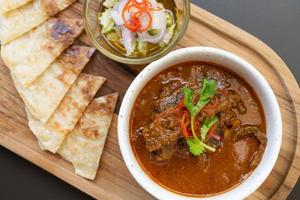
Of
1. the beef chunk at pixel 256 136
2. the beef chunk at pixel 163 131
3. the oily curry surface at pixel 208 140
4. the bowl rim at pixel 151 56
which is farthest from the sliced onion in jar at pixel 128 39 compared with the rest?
the beef chunk at pixel 256 136

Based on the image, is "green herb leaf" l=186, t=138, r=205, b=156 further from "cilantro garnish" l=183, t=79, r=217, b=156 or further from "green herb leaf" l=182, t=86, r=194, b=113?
"green herb leaf" l=182, t=86, r=194, b=113

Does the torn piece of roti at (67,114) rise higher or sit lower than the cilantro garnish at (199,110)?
lower

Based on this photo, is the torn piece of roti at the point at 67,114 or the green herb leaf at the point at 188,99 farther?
the torn piece of roti at the point at 67,114

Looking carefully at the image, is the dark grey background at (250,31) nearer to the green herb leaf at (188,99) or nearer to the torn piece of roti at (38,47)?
the torn piece of roti at (38,47)

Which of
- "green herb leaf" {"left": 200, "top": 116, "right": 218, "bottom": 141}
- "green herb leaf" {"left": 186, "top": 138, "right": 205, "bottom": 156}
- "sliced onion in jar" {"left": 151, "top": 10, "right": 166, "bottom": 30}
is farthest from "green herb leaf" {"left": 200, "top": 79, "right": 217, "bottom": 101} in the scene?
"sliced onion in jar" {"left": 151, "top": 10, "right": 166, "bottom": 30}

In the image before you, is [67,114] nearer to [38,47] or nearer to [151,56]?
[38,47]

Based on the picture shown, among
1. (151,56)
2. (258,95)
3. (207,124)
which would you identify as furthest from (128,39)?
(258,95)

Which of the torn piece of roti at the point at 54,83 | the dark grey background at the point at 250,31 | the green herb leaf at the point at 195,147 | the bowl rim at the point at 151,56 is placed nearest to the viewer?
the green herb leaf at the point at 195,147

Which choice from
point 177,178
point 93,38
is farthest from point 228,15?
point 177,178
